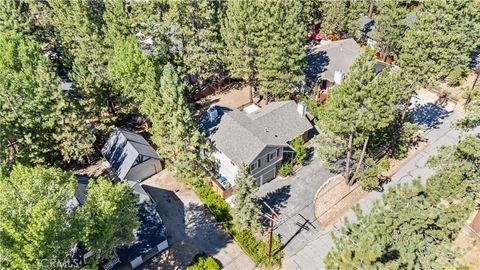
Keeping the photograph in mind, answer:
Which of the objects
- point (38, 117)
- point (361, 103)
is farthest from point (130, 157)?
point (361, 103)

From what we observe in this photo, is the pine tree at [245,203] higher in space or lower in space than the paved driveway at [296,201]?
higher

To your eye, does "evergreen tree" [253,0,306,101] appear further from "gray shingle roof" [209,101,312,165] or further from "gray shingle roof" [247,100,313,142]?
"gray shingle roof" [247,100,313,142]

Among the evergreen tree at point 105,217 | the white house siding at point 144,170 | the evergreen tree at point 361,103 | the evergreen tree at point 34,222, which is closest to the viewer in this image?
the evergreen tree at point 34,222

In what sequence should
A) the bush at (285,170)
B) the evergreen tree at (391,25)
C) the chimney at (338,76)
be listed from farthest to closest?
the evergreen tree at (391,25) → the chimney at (338,76) → the bush at (285,170)

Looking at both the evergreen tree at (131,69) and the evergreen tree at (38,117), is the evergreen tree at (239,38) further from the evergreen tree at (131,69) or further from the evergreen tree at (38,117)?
the evergreen tree at (38,117)

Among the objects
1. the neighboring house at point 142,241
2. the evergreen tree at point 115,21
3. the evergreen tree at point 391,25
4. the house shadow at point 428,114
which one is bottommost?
the house shadow at point 428,114

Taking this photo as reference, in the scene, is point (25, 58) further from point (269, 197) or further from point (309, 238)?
point (309, 238)

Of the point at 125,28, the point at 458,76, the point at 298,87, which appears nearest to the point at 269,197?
the point at 298,87

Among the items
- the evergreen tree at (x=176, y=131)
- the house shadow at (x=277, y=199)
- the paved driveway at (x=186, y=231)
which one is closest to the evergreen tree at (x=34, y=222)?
the paved driveway at (x=186, y=231)
